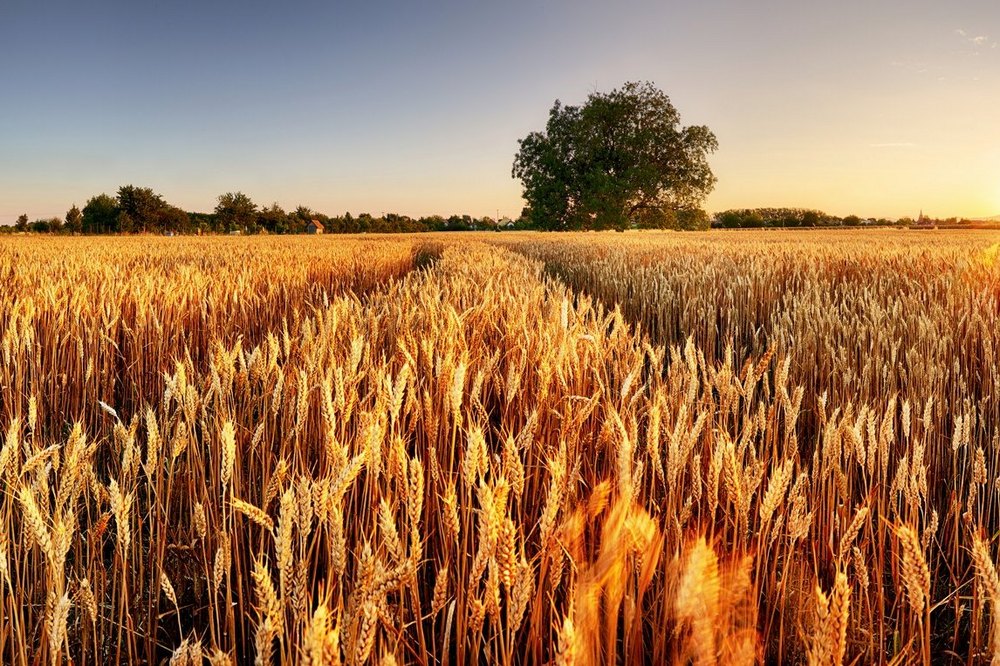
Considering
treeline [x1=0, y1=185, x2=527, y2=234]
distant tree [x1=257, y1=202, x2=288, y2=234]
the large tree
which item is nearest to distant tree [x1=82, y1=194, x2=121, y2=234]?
treeline [x1=0, y1=185, x2=527, y2=234]

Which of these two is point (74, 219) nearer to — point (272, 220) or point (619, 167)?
point (272, 220)

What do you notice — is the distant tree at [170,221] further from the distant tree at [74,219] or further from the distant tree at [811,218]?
the distant tree at [811,218]

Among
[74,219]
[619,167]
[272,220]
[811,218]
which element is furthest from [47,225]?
[811,218]

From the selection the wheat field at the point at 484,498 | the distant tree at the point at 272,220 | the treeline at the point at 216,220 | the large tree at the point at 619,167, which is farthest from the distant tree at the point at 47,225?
the wheat field at the point at 484,498

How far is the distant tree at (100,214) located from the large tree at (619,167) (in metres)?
52.9

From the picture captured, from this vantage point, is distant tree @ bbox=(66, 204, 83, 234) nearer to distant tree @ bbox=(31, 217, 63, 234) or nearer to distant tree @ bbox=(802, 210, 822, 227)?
distant tree @ bbox=(31, 217, 63, 234)

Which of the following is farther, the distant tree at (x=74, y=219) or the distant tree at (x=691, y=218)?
the distant tree at (x=74, y=219)

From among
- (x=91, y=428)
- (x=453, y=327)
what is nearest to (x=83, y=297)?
(x=91, y=428)

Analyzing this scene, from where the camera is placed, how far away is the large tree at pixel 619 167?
36.1 metres

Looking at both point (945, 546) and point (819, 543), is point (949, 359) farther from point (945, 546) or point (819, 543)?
point (819, 543)

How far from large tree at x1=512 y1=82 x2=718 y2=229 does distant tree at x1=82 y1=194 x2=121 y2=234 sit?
174 feet

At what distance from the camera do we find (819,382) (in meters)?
2.52

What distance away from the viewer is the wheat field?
75 centimetres

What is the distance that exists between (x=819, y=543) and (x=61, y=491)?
1.44m
